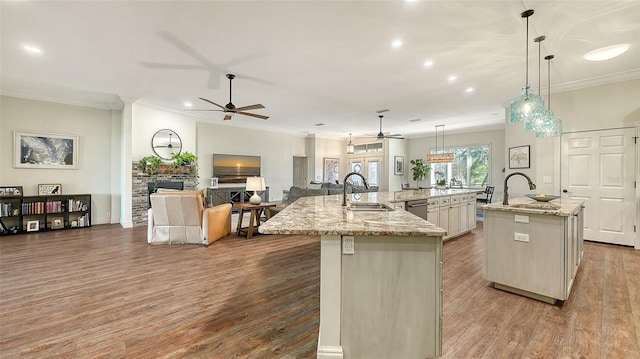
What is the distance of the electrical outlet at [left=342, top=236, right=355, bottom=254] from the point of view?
1.69 meters

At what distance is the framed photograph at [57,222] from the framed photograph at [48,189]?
0.55m

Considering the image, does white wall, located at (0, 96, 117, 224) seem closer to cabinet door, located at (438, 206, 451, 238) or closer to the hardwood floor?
the hardwood floor

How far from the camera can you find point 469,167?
962cm

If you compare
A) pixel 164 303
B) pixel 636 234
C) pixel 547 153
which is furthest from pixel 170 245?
pixel 636 234

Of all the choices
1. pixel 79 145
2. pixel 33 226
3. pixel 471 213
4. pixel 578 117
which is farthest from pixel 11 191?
pixel 578 117

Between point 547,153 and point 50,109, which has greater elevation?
point 50,109

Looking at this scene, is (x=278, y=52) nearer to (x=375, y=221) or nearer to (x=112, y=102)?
(x=375, y=221)

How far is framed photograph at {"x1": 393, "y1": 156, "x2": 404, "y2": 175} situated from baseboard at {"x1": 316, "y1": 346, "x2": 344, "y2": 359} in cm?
928

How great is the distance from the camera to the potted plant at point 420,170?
10344 mm

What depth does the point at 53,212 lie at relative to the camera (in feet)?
17.9

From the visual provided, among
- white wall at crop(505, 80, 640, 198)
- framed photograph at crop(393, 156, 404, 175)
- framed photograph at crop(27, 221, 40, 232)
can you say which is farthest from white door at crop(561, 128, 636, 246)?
Answer: framed photograph at crop(27, 221, 40, 232)

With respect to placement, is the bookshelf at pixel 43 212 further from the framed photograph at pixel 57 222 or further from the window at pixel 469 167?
the window at pixel 469 167

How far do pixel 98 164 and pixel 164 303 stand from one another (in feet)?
18.1

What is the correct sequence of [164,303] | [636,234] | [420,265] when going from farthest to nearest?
1. [636,234]
2. [164,303]
3. [420,265]
